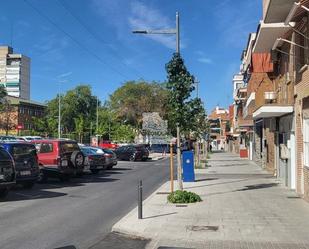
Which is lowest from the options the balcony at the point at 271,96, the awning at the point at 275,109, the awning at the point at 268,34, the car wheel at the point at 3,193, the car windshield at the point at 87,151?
the car wheel at the point at 3,193

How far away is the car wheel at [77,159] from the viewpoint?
74.1 feet

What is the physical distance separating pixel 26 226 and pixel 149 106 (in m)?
74.2

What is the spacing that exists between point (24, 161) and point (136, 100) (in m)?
69.3

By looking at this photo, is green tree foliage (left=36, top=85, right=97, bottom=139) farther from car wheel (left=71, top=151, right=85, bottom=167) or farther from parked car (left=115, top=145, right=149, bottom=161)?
car wheel (left=71, top=151, right=85, bottom=167)

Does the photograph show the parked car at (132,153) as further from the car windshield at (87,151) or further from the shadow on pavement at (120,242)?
the shadow on pavement at (120,242)

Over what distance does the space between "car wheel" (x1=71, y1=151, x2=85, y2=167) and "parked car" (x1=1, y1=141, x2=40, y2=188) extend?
347 cm

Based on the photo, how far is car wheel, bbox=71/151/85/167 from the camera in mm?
22578

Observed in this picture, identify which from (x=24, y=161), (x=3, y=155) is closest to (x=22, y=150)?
(x=24, y=161)

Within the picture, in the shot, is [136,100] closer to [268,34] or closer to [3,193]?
[268,34]

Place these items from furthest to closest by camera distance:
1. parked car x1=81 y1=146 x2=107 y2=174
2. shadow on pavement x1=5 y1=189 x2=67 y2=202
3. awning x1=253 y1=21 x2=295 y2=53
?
parked car x1=81 y1=146 x2=107 y2=174 → awning x1=253 y1=21 x2=295 y2=53 → shadow on pavement x1=5 y1=189 x2=67 y2=202

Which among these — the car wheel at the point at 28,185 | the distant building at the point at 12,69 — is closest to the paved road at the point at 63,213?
the car wheel at the point at 28,185

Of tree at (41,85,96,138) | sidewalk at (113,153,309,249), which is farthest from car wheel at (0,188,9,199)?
tree at (41,85,96,138)

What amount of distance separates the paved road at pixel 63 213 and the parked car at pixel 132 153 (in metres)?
23.4

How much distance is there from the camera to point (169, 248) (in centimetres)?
891
